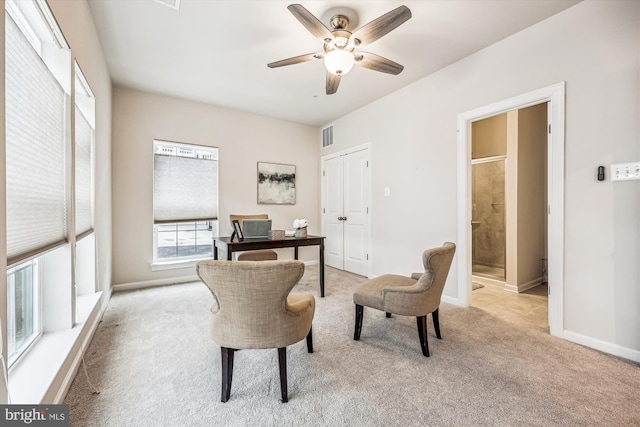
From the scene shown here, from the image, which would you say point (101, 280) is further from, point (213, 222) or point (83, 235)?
point (213, 222)

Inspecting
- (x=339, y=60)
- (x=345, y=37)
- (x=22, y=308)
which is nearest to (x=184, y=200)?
(x=22, y=308)

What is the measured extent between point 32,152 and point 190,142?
288cm

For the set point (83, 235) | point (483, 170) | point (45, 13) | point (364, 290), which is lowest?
point (364, 290)

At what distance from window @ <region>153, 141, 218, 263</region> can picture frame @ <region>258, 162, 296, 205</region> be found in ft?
2.55

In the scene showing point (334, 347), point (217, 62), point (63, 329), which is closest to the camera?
point (63, 329)

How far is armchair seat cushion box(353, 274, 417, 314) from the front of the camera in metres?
2.06

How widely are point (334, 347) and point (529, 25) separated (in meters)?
3.26

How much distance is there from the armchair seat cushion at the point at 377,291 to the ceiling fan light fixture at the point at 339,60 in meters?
1.83

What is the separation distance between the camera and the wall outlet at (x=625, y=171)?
1.88 metres

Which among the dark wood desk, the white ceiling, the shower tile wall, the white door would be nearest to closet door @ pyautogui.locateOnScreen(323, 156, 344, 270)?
the white door

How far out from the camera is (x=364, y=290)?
2.18 m

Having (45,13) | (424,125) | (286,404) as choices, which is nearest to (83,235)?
(45,13)

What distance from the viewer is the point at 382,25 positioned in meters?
1.95

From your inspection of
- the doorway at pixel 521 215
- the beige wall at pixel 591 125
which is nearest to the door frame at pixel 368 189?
the beige wall at pixel 591 125
